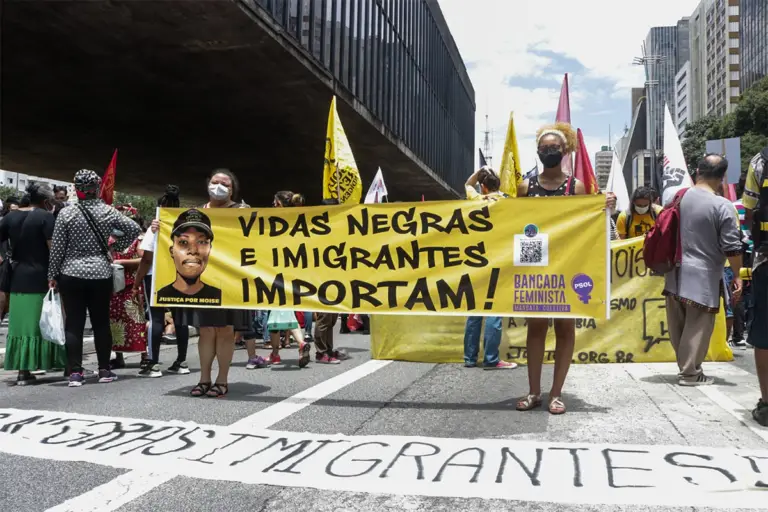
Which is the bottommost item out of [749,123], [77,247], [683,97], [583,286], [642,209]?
[583,286]

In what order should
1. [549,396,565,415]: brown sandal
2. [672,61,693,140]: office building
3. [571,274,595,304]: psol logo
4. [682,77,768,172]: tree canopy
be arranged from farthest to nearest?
[672,61,693,140]: office building → [682,77,768,172]: tree canopy → [571,274,595,304]: psol logo → [549,396,565,415]: brown sandal

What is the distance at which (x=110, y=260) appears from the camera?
5.99 meters

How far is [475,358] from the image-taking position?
6.71m

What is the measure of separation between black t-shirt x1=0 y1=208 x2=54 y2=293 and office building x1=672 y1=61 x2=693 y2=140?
127444mm

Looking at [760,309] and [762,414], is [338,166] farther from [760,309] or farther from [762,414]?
[762,414]

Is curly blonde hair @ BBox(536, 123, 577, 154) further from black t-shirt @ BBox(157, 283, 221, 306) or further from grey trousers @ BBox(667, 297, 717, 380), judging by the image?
black t-shirt @ BBox(157, 283, 221, 306)

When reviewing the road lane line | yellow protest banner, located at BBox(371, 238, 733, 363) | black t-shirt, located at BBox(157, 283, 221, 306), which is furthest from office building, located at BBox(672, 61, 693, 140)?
black t-shirt, located at BBox(157, 283, 221, 306)

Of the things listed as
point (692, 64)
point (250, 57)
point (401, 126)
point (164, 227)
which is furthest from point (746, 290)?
point (692, 64)

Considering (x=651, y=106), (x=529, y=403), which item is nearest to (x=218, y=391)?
(x=529, y=403)

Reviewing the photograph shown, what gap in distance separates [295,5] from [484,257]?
14.8 meters

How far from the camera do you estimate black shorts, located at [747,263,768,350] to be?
407 centimetres

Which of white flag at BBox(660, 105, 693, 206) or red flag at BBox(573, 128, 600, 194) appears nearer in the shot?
red flag at BBox(573, 128, 600, 194)

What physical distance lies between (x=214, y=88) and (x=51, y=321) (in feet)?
44.6

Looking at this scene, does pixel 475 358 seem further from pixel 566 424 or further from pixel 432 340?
pixel 566 424
